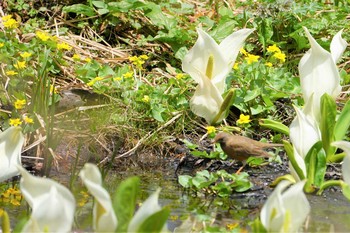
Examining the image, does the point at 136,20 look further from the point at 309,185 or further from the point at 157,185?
the point at 309,185

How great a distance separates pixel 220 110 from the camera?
4.35 metres

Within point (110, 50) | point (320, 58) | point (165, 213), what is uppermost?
point (165, 213)

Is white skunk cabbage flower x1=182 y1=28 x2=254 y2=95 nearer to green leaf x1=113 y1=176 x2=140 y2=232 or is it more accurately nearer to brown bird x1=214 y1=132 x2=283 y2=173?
brown bird x1=214 y1=132 x2=283 y2=173

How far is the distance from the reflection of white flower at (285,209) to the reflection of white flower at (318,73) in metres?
1.50

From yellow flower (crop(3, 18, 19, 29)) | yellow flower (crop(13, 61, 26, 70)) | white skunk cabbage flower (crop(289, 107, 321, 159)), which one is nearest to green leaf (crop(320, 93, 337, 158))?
white skunk cabbage flower (crop(289, 107, 321, 159))

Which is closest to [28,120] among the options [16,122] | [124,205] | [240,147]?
[16,122]

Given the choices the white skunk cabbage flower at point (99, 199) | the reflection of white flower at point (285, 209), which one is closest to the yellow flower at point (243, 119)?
the reflection of white flower at point (285, 209)

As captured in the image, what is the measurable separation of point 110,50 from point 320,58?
1921mm

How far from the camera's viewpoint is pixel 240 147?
13.0 feet

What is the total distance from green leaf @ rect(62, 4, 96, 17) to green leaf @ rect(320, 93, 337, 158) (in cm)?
217

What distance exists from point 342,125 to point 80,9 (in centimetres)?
221

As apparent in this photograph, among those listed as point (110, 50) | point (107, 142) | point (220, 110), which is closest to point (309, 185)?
point (220, 110)

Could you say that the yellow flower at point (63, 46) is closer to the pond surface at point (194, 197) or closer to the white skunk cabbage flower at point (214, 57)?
the pond surface at point (194, 197)

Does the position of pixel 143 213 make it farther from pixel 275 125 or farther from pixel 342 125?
pixel 275 125
